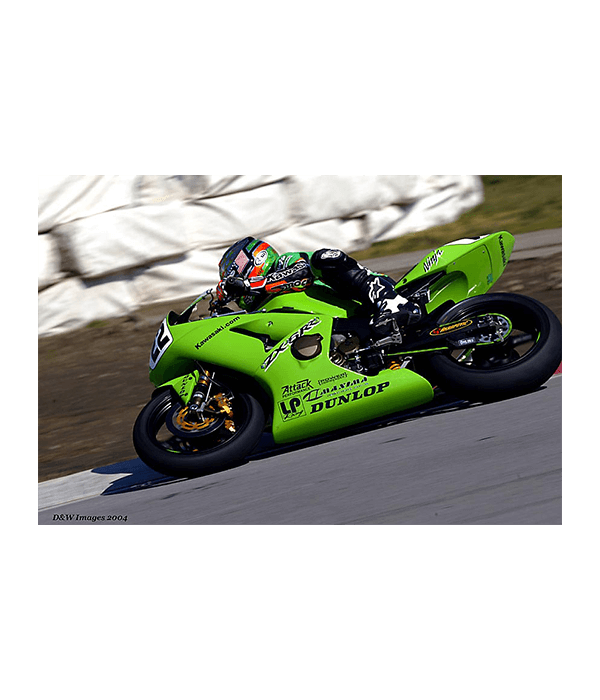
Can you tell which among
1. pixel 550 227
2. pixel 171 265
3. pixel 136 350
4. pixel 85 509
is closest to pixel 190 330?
pixel 85 509

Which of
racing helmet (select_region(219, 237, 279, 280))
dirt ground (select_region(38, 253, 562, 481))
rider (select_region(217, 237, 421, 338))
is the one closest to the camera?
rider (select_region(217, 237, 421, 338))

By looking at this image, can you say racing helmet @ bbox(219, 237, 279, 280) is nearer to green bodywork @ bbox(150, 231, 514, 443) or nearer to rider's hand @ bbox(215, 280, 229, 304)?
rider's hand @ bbox(215, 280, 229, 304)

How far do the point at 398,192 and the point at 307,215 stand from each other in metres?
1.34

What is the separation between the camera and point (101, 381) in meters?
8.64

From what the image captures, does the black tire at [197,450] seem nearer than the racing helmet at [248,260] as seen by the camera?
Yes

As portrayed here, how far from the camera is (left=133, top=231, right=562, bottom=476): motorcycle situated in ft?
16.6

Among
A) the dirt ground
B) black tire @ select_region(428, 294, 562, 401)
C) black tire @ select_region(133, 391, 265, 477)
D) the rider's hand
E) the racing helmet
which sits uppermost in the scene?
the racing helmet

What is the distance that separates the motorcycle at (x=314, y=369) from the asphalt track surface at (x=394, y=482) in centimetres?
18

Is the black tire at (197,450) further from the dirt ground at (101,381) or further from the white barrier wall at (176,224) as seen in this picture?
the white barrier wall at (176,224)

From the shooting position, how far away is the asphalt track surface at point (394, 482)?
3.84 metres

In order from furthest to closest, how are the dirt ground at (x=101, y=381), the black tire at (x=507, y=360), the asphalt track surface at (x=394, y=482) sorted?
the dirt ground at (x=101, y=381) < the black tire at (x=507, y=360) < the asphalt track surface at (x=394, y=482)

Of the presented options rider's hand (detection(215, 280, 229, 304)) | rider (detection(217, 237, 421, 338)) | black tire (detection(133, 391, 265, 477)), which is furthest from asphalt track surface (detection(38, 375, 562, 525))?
rider's hand (detection(215, 280, 229, 304))

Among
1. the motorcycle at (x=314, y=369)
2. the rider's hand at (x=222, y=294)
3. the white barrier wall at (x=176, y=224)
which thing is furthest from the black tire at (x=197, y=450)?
the white barrier wall at (x=176, y=224)
